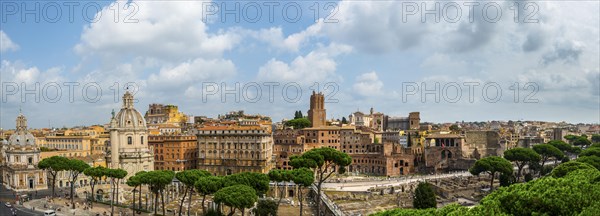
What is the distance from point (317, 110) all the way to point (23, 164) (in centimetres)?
5404

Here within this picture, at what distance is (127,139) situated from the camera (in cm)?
6731

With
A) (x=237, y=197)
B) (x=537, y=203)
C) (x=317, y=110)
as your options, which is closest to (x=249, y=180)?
(x=237, y=197)

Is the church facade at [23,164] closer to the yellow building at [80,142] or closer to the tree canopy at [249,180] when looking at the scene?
the yellow building at [80,142]

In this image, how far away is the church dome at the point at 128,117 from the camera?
67.4 meters

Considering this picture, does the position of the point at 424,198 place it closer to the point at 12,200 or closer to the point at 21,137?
the point at 12,200

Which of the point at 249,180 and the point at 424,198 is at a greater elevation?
the point at 249,180

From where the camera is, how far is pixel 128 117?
67750mm

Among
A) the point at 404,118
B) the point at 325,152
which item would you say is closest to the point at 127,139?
the point at 325,152

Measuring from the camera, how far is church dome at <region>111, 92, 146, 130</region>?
67375mm

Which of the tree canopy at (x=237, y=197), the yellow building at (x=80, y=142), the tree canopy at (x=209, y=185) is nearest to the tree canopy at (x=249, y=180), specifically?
the tree canopy at (x=209, y=185)

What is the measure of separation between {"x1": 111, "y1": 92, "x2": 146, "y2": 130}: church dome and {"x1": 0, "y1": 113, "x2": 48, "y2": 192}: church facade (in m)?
10.3

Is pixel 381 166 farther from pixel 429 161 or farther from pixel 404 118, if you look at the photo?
pixel 404 118

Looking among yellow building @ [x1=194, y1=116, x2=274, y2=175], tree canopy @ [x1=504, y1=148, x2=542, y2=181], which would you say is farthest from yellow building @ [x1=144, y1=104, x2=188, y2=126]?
tree canopy @ [x1=504, y1=148, x2=542, y2=181]

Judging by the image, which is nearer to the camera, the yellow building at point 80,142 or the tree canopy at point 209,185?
the tree canopy at point 209,185
